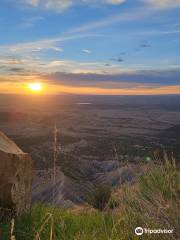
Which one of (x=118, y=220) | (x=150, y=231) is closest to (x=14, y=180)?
(x=118, y=220)

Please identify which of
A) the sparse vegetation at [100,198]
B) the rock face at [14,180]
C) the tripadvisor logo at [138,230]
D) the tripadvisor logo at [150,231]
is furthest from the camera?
the sparse vegetation at [100,198]

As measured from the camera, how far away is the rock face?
5629mm

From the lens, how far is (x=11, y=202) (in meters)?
5.66

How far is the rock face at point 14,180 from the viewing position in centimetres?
563

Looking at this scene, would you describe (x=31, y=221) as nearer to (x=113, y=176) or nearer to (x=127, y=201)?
(x=127, y=201)

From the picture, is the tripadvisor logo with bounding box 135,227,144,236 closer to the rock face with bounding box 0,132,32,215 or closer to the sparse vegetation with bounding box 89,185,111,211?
the rock face with bounding box 0,132,32,215

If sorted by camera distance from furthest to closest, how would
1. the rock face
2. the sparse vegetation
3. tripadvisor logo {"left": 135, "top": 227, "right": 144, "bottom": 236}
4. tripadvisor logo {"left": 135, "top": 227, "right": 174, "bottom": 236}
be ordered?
the sparse vegetation
the rock face
tripadvisor logo {"left": 135, "top": 227, "right": 144, "bottom": 236}
tripadvisor logo {"left": 135, "top": 227, "right": 174, "bottom": 236}

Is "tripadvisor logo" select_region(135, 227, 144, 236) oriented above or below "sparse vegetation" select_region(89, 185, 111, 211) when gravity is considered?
above

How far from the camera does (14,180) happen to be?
5758 mm

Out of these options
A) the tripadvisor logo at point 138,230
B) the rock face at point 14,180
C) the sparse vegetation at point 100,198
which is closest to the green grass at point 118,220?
the tripadvisor logo at point 138,230

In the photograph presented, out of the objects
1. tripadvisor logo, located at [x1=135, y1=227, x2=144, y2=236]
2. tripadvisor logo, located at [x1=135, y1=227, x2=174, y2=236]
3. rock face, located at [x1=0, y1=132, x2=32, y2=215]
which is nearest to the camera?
tripadvisor logo, located at [x1=135, y1=227, x2=174, y2=236]

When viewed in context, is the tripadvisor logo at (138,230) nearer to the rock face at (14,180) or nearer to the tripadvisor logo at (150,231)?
the tripadvisor logo at (150,231)

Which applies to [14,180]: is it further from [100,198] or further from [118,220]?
[100,198]

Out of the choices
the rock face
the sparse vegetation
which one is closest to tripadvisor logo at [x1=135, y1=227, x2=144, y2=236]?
the rock face
